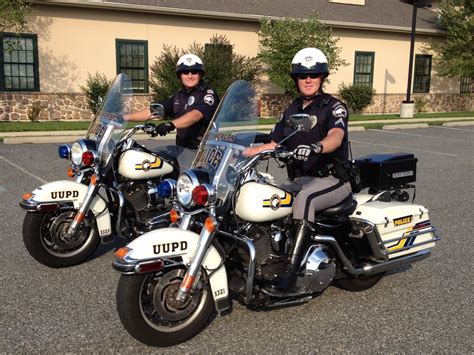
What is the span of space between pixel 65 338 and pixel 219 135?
1.74 metres

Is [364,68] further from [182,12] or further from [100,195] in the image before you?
[100,195]

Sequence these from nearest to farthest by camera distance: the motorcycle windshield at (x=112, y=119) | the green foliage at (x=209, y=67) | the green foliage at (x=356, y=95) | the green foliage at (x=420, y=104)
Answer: the motorcycle windshield at (x=112, y=119) → the green foliage at (x=209, y=67) → the green foliage at (x=356, y=95) → the green foliage at (x=420, y=104)

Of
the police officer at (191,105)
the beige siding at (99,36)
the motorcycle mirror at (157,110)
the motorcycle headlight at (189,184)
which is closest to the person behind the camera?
the motorcycle headlight at (189,184)

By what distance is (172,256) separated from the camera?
11.3 feet

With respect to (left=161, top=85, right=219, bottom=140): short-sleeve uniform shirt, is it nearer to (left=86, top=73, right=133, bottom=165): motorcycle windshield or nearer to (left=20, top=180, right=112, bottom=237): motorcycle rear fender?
(left=86, top=73, right=133, bottom=165): motorcycle windshield

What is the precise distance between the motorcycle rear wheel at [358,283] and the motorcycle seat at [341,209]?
0.63 m

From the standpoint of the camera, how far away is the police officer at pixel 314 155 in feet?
12.5

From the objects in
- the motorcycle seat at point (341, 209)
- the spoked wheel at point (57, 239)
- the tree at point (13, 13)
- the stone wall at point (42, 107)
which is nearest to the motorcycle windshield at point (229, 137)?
the motorcycle seat at point (341, 209)

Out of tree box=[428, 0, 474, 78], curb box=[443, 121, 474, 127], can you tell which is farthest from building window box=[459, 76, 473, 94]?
curb box=[443, 121, 474, 127]

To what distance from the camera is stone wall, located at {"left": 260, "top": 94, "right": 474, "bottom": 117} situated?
74.3 ft

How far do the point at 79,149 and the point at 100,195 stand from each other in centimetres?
47

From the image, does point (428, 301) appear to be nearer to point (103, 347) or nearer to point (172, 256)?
point (172, 256)

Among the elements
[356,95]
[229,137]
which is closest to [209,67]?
[356,95]

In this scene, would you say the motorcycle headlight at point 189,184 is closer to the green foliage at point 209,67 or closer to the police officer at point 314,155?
the police officer at point 314,155
